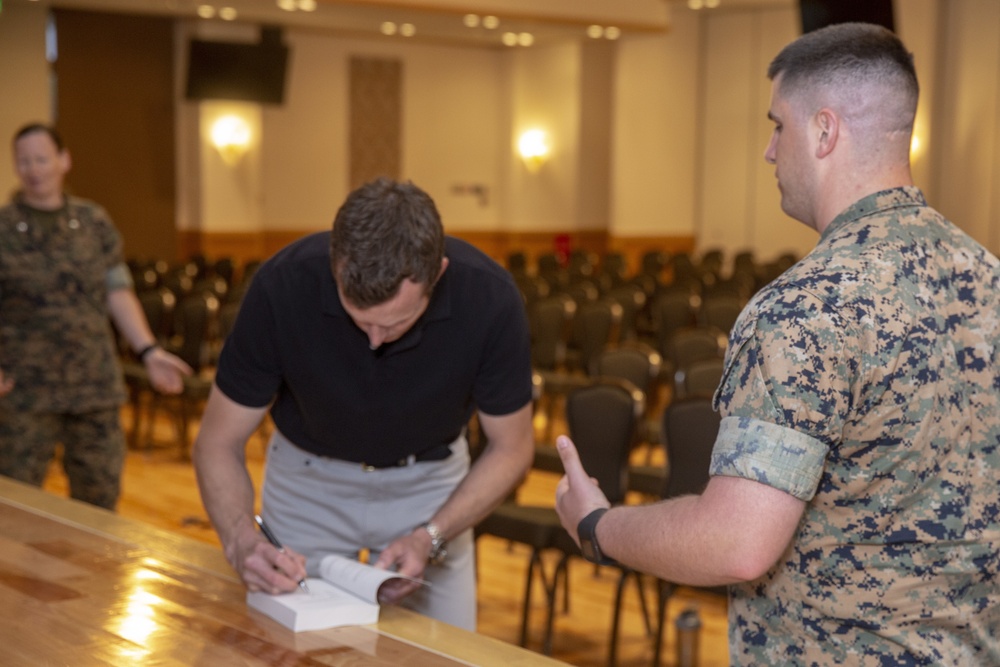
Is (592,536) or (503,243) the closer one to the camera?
(592,536)

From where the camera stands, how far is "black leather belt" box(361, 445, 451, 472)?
2643mm

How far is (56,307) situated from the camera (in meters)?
4.31

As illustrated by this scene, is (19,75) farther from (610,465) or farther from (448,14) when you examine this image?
(610,465)

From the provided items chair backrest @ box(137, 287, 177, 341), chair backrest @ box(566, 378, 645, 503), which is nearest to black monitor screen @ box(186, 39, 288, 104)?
chair backrest @ box(137, 287, 177, 341)

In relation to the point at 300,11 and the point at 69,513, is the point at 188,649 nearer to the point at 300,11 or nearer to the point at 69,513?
the point at 69,513

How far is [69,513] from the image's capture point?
2.82 metres

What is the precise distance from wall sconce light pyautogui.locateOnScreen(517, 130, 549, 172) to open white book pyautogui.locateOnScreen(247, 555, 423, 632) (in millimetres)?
15905

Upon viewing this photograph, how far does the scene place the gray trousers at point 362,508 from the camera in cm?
265

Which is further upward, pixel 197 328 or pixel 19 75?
pixel 19 75

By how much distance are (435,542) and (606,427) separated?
2288 millimetres

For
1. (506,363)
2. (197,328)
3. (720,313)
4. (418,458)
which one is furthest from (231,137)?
(506,363)

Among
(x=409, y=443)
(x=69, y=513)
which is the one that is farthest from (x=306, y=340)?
(x=69, y=513)

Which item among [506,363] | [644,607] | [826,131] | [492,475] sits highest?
[826,131]

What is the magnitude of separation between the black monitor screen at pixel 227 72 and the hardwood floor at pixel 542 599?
8833mm
